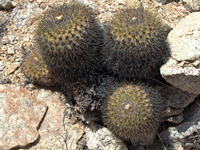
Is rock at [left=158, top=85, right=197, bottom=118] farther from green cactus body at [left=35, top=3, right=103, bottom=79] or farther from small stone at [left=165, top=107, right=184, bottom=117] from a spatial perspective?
green cactus body at [left=35, top=3, right=103, bottom=79]

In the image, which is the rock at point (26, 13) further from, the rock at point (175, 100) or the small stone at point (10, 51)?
the rock at point (175, 100)

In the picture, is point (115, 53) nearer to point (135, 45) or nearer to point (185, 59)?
point (135, 45)

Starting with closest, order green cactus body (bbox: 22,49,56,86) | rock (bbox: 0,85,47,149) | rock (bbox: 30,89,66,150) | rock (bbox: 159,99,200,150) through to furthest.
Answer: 1. rock (bbox: 0,85,47,149)
2. rock (bbox: 30,89,66,150)
3. green cactus body (bbox: 22,49,56,86)
4. rock (bbox: 159,99,200,150)

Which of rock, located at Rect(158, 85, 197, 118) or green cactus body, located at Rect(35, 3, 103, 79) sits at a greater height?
green cactus body, located at Rect(35, 3, 103, 79)

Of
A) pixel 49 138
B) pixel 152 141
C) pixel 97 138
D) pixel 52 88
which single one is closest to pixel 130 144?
pixel 152 141

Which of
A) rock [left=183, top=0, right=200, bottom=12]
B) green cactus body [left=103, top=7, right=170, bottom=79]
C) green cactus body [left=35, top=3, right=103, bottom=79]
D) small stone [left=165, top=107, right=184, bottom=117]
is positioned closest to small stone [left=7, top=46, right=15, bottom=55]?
green cactus body [left=35, top=3, right=103, bottom=79]

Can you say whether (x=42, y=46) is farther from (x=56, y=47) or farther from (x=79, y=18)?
(x=79, y=18)
